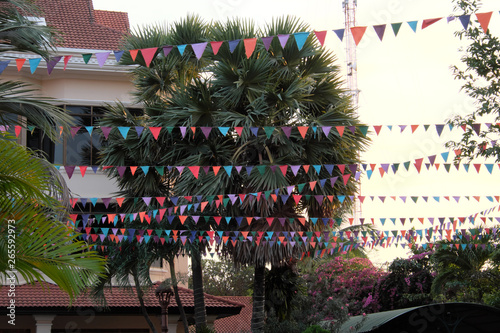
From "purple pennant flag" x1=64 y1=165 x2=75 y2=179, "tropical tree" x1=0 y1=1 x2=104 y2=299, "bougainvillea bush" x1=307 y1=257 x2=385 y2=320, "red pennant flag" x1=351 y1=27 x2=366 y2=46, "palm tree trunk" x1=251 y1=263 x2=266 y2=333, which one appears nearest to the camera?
"tropical tree" x1=0 y1=1 x2=104 y2=299

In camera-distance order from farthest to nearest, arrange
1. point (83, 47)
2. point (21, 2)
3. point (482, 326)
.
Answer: point (83, 47) → point (482, 326) → point (21, 2)

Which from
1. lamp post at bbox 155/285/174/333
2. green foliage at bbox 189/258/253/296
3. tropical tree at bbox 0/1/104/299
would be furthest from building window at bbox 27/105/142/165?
green foliage at bbox 189/258/253/296

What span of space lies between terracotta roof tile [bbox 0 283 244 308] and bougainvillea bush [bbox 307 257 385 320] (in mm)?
4386

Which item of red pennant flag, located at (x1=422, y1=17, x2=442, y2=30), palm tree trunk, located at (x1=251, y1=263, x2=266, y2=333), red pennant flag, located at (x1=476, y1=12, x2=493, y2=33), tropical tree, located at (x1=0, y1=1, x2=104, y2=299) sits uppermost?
red pennant flag, located at (x1=422, y1=17, x2=442, y2=30)

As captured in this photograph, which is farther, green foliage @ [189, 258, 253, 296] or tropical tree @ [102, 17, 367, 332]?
green foliage @ [189, 258, 253, 296]

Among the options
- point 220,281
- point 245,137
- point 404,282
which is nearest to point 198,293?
point 245,137

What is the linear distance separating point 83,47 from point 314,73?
7728mm

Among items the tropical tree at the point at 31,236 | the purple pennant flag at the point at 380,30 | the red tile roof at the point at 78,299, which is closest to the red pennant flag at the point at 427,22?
the purple pennant flag at the point at 380,30

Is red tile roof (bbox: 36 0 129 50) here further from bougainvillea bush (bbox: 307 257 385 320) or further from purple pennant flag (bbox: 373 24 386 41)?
purple pennant flag (bbox: 373 24 386 41)

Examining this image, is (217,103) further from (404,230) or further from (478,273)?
(478,273)

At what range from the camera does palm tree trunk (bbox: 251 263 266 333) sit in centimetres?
1716

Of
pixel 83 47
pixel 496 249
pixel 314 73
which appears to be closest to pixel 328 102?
pixel 314 73

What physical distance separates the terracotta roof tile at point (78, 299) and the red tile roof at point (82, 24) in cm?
738

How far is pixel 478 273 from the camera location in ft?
62.1
